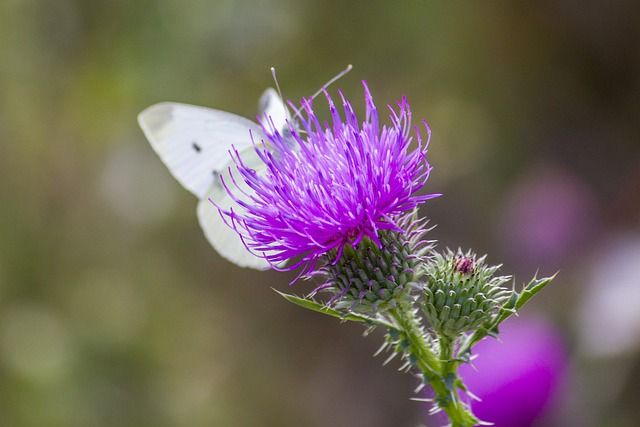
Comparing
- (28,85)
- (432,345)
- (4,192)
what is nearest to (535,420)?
(432,345)

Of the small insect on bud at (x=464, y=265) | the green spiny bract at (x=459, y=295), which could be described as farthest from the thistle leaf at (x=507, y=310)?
the small insect on bud at (x=464, y=265)

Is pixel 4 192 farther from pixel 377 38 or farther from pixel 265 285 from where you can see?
pixel 377 38

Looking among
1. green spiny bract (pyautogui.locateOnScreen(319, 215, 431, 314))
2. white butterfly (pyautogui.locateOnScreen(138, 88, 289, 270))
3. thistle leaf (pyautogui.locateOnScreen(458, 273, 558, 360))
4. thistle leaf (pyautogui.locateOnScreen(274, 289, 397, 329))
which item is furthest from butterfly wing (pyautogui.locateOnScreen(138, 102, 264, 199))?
thistle leaf (pyautogui.locateOnScreen(458, 273, 558, 360))

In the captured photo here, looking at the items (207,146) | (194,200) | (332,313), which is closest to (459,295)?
(332,313)

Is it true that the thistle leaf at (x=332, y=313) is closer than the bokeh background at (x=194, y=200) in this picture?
Yes

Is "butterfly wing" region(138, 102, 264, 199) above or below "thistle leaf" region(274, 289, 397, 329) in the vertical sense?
above

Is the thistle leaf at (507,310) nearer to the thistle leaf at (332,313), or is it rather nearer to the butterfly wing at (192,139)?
the thistle leaf at (332,313)

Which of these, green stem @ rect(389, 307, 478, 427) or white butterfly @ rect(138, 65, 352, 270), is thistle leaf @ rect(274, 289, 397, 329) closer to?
green stem @ rect(389, 307, 478, 427)
